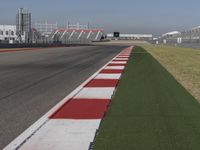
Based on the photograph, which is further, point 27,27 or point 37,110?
point 27,27

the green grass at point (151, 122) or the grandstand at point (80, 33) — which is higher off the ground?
the grandstand at point (80, 33)

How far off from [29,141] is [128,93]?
4.38 meters

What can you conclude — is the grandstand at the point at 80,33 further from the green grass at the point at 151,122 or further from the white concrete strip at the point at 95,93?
the green grass at the point at 151,122

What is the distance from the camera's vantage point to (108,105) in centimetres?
777

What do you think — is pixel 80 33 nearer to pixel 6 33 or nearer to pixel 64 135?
pixel 6 33

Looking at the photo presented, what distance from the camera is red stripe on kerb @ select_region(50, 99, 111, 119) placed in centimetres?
673

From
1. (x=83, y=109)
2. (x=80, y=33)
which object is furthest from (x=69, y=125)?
(x=80, y=33)

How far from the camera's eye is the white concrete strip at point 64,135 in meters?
4.93

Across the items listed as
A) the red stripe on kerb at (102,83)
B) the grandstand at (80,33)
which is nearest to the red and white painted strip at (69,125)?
the red stripe on kerb at (102,83)

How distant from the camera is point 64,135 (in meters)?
5.46

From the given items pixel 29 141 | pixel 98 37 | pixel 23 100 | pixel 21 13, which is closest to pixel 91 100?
pixel 23 100

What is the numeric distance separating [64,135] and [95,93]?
4.07 m

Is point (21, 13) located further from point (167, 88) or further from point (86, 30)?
point (167, 88)

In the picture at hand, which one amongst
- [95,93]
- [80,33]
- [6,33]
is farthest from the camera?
[80,33]
